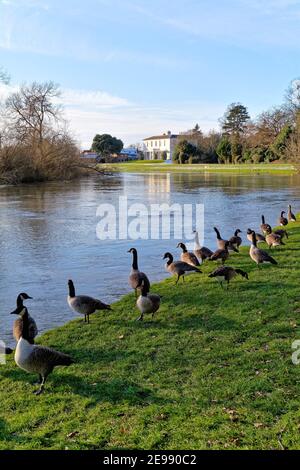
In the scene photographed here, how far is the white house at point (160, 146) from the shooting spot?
14462 cm

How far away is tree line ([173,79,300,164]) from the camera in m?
69.8

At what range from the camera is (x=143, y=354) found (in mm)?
6398

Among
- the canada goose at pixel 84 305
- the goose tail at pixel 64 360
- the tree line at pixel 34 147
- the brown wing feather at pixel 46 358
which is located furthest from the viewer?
the tree line at pixel 34 147

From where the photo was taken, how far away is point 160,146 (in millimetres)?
153250

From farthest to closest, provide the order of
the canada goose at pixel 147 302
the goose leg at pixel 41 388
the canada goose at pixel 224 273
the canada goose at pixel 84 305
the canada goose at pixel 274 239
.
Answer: the canada goose at pixel 274 239, the canada goose at pixel 224 273, the canada goose at pixel 84 305, the canada goose at pixel 147 302, the goose leg at pixel 41 388

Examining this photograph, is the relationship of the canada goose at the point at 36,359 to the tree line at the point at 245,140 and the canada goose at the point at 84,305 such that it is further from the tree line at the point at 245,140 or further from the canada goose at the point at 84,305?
the tree line at the point at 245,140

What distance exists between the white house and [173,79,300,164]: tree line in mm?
36398

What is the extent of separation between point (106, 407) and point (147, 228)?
13.8 metres

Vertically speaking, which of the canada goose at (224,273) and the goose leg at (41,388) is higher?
the canada goose at (224,273)

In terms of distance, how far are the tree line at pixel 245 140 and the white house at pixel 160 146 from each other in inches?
1433

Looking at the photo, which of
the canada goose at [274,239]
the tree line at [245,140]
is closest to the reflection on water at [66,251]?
the canada goose at [274,239]

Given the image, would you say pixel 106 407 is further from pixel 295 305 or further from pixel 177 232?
pixel 177 232

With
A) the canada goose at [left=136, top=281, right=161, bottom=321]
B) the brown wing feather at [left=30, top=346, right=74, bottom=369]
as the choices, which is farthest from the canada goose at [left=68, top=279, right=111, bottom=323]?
the brown wing feather at [left=30, top=346, right=74, bottom=369]

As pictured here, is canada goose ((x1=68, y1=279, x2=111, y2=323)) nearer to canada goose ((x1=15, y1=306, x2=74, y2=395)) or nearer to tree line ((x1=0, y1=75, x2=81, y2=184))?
canada goose ((x1=15, y1=306, x2=74, y2=395))
